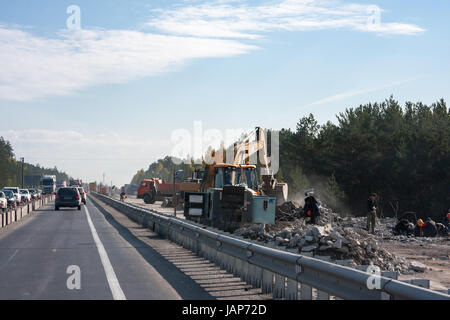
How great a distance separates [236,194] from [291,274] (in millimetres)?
16018

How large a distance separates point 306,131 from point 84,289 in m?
91.1

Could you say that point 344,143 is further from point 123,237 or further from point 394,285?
point 394,285

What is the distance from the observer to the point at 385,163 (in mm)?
67750

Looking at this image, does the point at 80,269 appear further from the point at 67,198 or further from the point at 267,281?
the point at 67,198

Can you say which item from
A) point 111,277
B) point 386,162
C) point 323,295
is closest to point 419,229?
point 111,277

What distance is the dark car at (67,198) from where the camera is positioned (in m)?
51.5

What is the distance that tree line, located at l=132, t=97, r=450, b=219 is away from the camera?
62.4 m

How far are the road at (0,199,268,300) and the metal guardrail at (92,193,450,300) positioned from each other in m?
0.30

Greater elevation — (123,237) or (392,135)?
(392,135)

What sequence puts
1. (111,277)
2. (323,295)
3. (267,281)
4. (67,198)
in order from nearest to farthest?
(323,295), (267,281), (111,277), (67,198)

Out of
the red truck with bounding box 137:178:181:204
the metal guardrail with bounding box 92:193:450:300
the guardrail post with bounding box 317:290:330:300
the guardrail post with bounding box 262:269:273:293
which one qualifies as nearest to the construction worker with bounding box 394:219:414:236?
the metal guardrail with bounding box 92:193:450:300

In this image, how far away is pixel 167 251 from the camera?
18.1m

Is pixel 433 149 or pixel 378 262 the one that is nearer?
pixel 378 262
